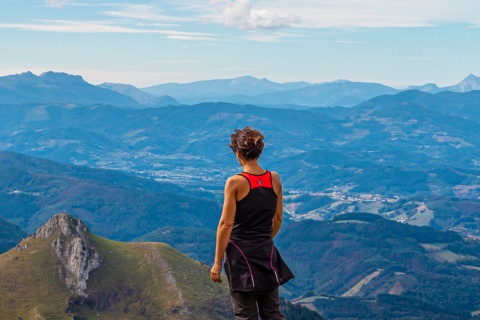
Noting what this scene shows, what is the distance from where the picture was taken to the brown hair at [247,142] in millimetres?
23609

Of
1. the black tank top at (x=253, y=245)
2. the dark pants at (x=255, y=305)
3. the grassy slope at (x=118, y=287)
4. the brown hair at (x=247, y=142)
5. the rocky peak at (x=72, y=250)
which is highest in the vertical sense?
the brown hair at (x=247, y=142)

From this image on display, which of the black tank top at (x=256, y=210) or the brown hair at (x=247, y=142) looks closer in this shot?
the black tank top at (x=256, y=210)

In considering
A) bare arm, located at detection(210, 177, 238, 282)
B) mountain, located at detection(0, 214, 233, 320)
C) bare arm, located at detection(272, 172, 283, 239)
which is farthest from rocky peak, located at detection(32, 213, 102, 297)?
bare arm, located at detection(210, 177, 238, 282)

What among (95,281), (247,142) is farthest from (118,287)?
(247,142)

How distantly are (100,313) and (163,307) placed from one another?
1371 centimetres

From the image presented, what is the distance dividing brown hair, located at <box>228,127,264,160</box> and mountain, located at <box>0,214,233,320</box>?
14474cm

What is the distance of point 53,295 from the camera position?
16925 cm

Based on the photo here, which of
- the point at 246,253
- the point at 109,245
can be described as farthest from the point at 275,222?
the point at 109,245

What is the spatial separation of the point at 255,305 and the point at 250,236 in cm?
215

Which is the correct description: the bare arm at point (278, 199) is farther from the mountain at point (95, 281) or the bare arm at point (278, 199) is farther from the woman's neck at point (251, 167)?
the mountain at point (95, 281)

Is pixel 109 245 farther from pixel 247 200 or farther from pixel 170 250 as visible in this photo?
pixel 247 200

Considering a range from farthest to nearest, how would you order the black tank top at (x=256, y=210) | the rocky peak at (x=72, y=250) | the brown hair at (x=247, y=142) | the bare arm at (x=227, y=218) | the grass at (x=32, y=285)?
the rocky peak at (x=72, y=250) < the grass at (x=32, y=285) < the brown hair at (x=247, y=142) < the black tank top at (x=256, y=210) < the bare arm at (x=227, y=218)

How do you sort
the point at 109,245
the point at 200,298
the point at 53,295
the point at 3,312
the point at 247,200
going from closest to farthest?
the point at 247,200
the point at 3,312
the point at 53,295
the point at 200,298
the point at 109,245

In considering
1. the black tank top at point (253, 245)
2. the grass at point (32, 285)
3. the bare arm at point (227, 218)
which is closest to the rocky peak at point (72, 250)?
the grass at point (32, 285)
